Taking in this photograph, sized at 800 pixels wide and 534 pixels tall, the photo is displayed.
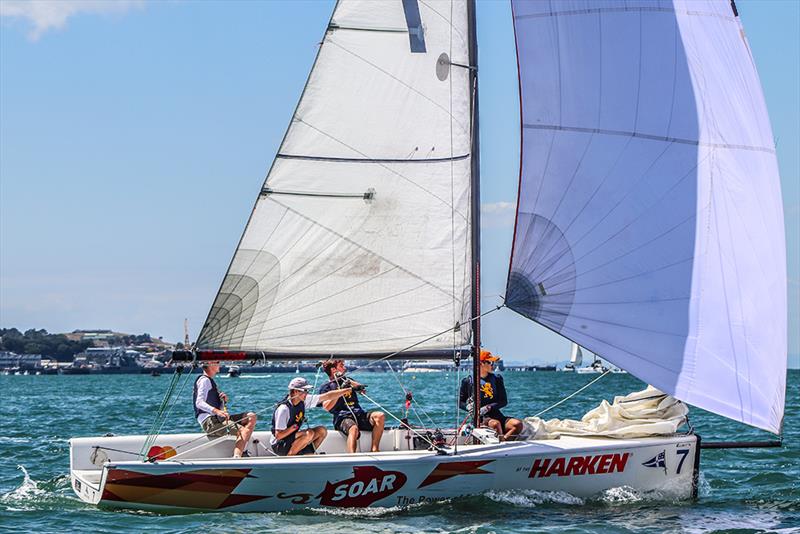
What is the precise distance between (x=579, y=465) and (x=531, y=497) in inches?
24.9

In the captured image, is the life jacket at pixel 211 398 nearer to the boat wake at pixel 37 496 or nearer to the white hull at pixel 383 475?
the white hull at pixel 383 475

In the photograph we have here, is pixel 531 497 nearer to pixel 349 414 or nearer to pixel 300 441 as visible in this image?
pixel 349 414

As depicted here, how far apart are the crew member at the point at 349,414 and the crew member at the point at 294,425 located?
0.29 m

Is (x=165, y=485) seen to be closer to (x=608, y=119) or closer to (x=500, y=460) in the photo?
(x=500, y=460)

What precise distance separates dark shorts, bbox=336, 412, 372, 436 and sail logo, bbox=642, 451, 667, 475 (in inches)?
127

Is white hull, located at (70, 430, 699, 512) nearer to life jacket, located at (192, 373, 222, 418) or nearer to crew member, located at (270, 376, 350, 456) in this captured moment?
life jacket, located at (192, 373, 222, 418)

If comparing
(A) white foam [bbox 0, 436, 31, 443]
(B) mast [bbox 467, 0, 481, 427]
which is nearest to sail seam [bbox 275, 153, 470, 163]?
(B) mast [bbox 467, 0, 481, 427]

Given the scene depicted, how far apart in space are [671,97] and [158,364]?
4598 inches

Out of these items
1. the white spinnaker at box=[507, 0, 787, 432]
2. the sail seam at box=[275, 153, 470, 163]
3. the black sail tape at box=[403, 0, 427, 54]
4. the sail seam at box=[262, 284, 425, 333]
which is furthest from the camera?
the black sail tape at box=[403, 0, 427, 54]

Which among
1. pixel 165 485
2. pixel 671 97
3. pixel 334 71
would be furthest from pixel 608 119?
pixel 165 485

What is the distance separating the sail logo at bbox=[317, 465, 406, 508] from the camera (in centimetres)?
1220

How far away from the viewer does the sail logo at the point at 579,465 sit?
41.4 ft

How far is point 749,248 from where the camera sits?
1284 cm

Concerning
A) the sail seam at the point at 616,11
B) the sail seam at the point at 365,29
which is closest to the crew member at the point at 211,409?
the sail seam at the point at 365,29
